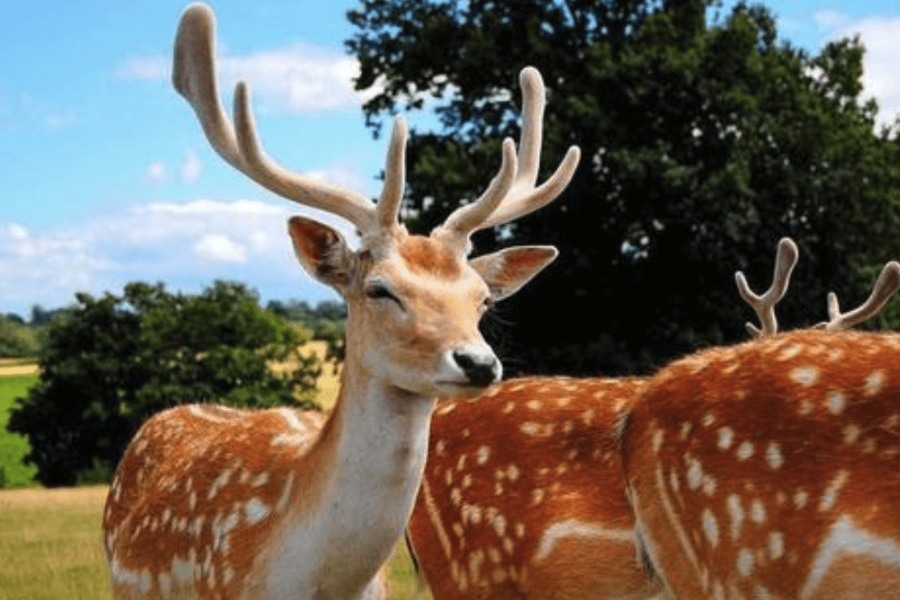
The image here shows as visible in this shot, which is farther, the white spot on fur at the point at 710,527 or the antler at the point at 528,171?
the antler at the point at 528,171

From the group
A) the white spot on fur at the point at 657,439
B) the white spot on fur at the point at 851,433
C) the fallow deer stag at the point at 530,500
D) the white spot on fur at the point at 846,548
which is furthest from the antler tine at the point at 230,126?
the white spot on fur at the point at 846,548

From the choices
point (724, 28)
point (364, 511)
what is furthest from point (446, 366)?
point (724, 28)

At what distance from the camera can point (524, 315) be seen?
2831 cm

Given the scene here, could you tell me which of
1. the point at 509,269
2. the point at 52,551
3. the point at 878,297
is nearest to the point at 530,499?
the point at 509,269

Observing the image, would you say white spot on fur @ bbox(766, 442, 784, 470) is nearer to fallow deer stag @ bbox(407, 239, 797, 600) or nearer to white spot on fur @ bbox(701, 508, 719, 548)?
white spot on fur @ bbox(701, 508, 719, 548)

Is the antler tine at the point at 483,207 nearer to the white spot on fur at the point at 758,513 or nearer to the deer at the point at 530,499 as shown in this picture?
the deer at the point at 530,499

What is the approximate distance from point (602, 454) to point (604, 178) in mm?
23050

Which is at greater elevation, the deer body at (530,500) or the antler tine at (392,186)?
the antler tine at (392,186)

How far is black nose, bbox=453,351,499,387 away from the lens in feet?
14.8

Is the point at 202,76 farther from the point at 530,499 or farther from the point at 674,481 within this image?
the point at 674,481

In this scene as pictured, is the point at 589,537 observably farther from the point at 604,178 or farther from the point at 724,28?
the point at 724,28

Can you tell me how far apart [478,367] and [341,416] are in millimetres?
621

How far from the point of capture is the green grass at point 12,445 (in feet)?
162

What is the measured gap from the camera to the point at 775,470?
4125mm
